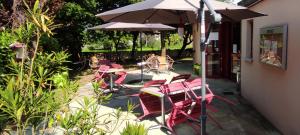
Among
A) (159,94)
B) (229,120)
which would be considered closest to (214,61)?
(229,120)

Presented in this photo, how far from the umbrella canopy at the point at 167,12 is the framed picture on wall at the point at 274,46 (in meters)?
0.51

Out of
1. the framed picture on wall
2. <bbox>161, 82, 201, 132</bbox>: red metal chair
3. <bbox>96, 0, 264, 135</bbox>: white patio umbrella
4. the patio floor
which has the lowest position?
the patio floor

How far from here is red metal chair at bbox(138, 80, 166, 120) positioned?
19.9 ft

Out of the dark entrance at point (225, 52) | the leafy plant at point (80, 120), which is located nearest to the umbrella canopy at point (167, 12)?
the leafy plant at point (80, 120)

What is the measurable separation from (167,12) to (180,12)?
0.36 m

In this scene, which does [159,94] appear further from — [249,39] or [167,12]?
[249,39]

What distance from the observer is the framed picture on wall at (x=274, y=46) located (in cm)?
537

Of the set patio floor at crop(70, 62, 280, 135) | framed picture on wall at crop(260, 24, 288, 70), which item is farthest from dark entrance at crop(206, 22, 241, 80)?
framed picture on wall at crop(260, 24, 288, 70)

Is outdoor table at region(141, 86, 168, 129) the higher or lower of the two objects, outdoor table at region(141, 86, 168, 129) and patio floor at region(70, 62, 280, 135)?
the higher

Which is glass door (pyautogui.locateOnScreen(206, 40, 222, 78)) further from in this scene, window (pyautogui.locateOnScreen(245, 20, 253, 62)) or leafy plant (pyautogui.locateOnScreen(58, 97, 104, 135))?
leafy plant (pyautogui.locateOnScreen(58, 97, 104, 135))

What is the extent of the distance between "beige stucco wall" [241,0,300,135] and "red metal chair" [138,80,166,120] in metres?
2.22

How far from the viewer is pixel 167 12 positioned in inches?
290

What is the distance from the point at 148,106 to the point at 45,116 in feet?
11.6

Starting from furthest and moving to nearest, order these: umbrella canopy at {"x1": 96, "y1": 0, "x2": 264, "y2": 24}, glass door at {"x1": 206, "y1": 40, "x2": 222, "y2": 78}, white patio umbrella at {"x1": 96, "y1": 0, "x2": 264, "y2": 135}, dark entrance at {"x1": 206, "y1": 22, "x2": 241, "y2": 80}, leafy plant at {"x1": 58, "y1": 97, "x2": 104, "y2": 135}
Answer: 1. glass door at {"x1": 206, "y1": 40, "x2": 222, "y2": 78}
2. dark entrance at {"x1": 206, "y1": 22, "x2": 241, "y2": 80}
3. umbrella canopy at {"x1": 96, "y1": 0, "x2": 264, "y2": 24}
4. white patio umbrella at {"x1": 96, "y1": 0, "x2": 264, "y2": 135}
5. leafy plant at {"x1": 58, "y1": 97, "x2": 104, "y2": 135}
